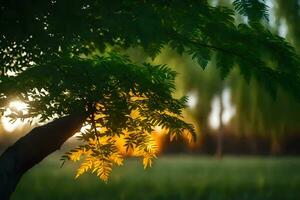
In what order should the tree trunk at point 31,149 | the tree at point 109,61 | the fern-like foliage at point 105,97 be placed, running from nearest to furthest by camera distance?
the tree at point 109,61 → the fern-like foliage at point 105,97 → the tree trunk at point 31,149

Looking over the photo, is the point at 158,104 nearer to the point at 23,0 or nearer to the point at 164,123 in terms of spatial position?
the point at 164,123

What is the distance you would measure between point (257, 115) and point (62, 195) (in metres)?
9.54

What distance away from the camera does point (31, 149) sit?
263cm

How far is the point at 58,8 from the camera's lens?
1659mm

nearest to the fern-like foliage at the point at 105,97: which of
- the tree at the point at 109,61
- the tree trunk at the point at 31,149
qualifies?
the tree at the point at 109,61

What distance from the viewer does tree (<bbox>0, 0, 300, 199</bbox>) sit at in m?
1.67

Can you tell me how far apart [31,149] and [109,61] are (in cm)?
78

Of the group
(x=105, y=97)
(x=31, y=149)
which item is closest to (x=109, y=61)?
(x=105, y=97)

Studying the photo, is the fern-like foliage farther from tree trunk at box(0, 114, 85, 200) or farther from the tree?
tree trunk at box(0, 114, 85, 200)

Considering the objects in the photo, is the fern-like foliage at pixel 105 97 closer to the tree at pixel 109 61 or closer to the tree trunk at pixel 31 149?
the tree at pixel 109 61

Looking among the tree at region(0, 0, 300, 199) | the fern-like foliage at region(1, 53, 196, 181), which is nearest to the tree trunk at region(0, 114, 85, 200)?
the tree at region(0, 0, 300, 199)

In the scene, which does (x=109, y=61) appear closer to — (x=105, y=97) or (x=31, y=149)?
(x=105, y=97)

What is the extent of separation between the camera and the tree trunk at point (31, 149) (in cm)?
263

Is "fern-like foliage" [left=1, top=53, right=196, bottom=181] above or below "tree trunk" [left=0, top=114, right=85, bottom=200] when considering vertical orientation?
above
